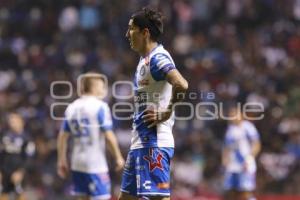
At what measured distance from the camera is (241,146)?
13.8 meters

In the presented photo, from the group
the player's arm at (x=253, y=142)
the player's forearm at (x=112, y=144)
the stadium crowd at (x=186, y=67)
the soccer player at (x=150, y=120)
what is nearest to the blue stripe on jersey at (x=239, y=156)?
the player's arm at (x=253, y=142)

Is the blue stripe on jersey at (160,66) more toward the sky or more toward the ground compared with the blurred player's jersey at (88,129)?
more toward the sky

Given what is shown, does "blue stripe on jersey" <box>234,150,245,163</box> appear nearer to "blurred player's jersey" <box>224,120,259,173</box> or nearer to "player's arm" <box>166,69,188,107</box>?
"blurred player's jersey" <box>224,120,259,173</box>

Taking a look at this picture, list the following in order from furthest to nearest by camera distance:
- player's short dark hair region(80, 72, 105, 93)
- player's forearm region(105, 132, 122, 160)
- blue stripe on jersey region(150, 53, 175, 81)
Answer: player's short dark hair region(80, 72, 105, 93)
player's forearm region(105, 132, 122, 160)
blue stripe on jersey region(150, 53, 175, 81)

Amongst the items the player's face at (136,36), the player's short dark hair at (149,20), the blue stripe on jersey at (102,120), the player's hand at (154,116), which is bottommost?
the player's hand at (154,116)

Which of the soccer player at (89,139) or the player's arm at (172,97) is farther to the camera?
the soccer player at (89,139)

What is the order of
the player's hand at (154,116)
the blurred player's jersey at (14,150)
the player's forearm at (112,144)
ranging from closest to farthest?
1. the player's hand at (154,116)
2. the player's forearm at (112,144)
3. the blurred player's jersey at (14,150)

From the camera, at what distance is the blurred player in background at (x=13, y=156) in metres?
12.9

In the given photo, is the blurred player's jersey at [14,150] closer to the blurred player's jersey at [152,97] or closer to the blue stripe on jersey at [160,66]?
the blurred player's jersey at [152,97]

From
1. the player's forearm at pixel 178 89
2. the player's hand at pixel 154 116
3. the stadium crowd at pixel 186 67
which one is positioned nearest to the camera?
the player's forearm at pixel 178 89

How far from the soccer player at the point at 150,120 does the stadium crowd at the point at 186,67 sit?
26.1ft

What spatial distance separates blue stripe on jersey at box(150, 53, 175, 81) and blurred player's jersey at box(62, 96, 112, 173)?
148 inches

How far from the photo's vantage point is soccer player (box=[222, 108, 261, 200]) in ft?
44.9

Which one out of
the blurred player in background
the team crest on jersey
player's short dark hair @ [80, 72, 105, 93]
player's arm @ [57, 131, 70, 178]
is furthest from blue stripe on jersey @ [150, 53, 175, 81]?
the blurred player in background
